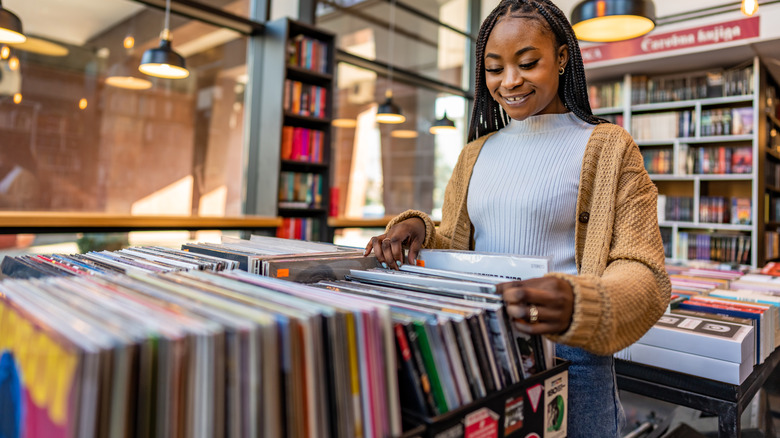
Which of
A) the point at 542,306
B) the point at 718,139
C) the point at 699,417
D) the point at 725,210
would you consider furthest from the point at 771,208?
the point at 542,306

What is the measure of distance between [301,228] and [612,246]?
348 cm

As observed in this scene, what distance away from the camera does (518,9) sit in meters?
0.90

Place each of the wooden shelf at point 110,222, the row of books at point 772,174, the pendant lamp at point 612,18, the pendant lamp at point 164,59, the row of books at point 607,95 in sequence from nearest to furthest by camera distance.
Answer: the pendant lamp at point 612,18 < the wooden shelf at point 110,222 < the pendant lamp at point 164,59 < the row of books at point 772,174 < the row of books at point 607,95

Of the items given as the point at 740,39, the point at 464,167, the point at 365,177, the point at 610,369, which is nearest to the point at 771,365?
the point at 610,369

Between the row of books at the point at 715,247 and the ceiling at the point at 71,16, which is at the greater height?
the ceiling at the point at 71,16

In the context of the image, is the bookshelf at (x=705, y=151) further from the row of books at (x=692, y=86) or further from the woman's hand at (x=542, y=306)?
the woman's hand at (x=542, y=306)

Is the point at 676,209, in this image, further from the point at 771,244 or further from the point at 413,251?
the point at 413,251

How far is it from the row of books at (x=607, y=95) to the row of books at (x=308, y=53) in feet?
9.05

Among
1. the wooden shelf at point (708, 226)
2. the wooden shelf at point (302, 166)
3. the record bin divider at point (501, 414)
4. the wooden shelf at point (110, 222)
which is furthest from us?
the wooden shelf at point (708, 226)

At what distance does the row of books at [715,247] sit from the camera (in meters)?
4.52

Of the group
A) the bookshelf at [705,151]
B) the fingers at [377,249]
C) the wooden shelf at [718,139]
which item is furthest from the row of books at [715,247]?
the fingers at [377,249]

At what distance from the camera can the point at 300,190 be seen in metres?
4.10

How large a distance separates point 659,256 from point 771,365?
0.86 m

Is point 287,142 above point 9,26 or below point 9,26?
below
